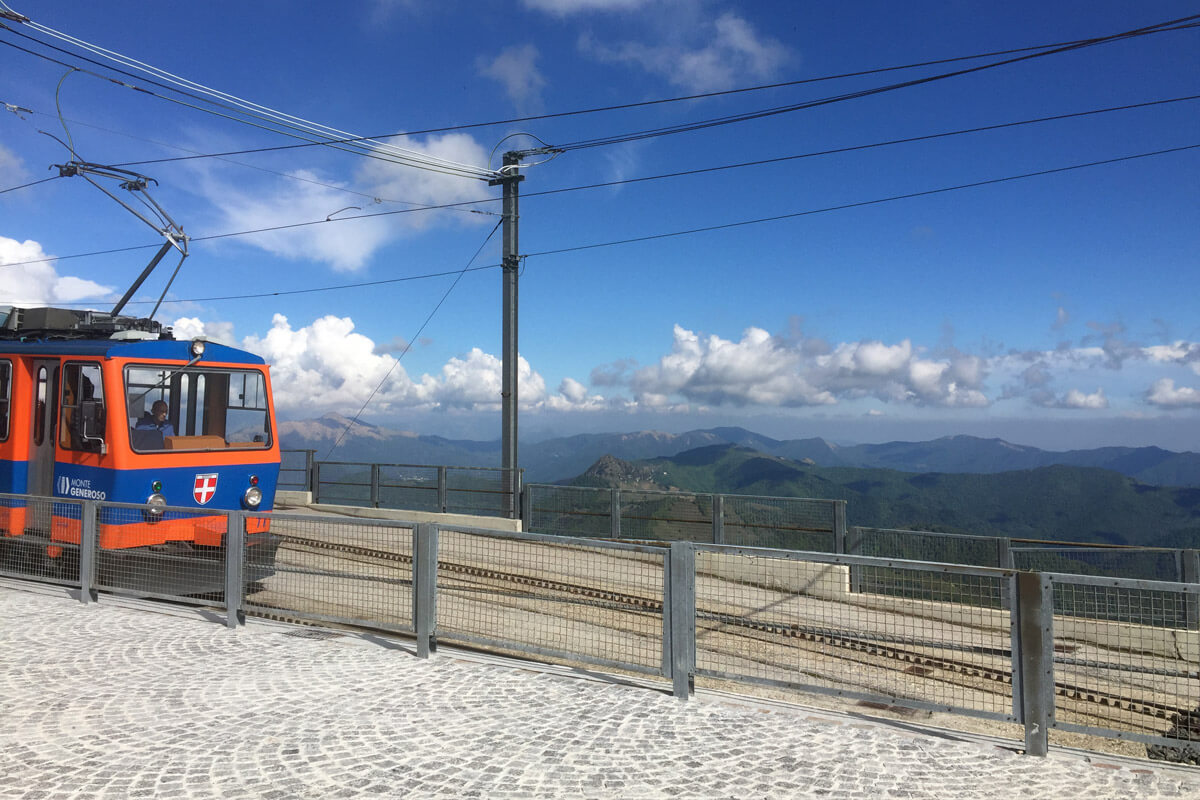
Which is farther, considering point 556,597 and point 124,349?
point 124,349

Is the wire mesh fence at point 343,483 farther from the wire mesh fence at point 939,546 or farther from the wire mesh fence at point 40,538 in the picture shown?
the wire mesh fence at point 939,546

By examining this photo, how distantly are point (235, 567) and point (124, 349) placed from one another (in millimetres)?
3648

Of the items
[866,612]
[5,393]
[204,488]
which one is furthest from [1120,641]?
[5,393]

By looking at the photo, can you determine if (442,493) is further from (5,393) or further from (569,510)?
(5,393)

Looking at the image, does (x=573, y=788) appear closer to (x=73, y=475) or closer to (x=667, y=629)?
(x=667, y=629)

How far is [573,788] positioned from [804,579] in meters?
3.34

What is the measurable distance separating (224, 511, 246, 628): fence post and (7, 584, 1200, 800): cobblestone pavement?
1.12 m

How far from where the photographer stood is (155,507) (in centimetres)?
900

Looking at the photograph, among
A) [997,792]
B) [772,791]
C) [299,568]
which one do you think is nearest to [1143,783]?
[997,792]

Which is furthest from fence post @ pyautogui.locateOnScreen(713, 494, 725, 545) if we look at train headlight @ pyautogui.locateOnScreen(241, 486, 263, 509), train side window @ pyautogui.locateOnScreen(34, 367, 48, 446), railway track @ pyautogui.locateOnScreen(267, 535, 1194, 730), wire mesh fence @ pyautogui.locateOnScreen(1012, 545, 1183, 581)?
train side window @ pyautogui.locateOnScreen(34, 367, 48, 446)

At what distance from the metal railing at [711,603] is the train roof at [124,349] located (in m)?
1.97

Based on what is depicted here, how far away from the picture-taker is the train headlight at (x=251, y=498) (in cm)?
1080

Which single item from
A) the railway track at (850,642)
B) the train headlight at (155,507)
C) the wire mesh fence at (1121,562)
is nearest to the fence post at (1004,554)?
the wire mesh fence at (1121,562)

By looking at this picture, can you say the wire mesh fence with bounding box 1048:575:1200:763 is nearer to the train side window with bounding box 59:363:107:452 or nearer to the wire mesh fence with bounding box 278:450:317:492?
the train side window with bounding box 59:363:107:452
